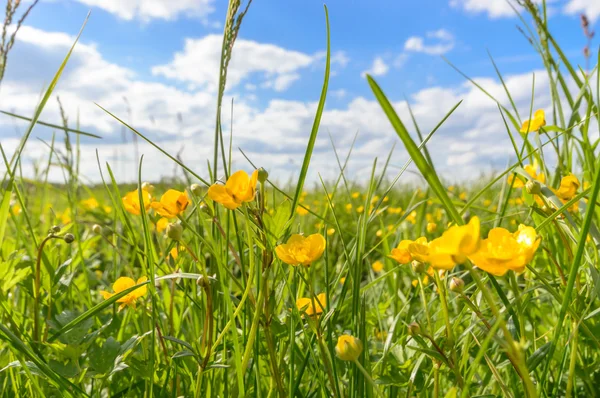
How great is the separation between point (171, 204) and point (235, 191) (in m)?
0.18

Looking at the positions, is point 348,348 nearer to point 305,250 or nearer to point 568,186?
point 305,250

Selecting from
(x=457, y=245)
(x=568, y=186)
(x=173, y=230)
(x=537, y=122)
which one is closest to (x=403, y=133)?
(x=457, y=245)

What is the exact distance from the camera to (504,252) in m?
0.55

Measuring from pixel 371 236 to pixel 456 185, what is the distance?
282 cm

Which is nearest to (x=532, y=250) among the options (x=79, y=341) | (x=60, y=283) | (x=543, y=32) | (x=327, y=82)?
(x=327, y=82)

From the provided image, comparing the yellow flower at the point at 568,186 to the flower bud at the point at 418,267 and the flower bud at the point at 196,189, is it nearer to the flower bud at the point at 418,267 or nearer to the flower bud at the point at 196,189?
the flower bud at the point at 418,267

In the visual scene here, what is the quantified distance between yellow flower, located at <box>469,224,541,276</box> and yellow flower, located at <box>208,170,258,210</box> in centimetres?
28

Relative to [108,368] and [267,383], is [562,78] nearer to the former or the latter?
A: [267,383]

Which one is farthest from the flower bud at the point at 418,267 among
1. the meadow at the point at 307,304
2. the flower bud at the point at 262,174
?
the flower bud at the point at 262,174

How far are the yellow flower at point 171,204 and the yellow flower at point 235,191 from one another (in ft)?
0.53

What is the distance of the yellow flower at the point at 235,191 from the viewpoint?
641 millimetres

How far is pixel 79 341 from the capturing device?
2.76 feet

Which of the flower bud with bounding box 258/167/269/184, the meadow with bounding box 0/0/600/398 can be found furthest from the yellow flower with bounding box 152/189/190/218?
the flower bud with bounding box 258/167/269/184

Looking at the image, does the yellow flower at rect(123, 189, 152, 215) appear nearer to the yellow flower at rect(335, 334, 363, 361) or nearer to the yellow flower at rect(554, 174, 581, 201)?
the yellow flower at rect(335, 334, 363, 361)
